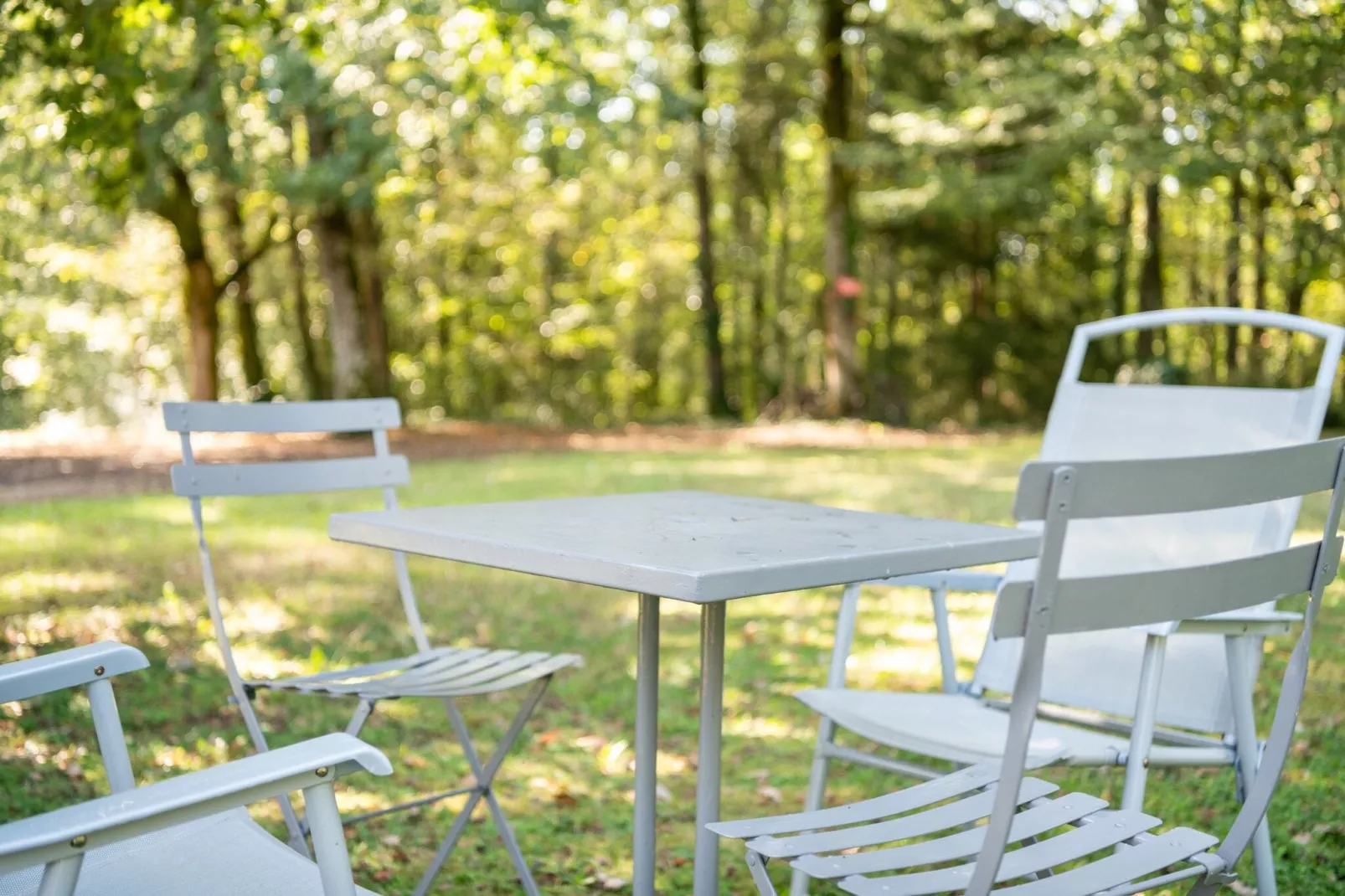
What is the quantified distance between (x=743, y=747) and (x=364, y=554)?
398cm

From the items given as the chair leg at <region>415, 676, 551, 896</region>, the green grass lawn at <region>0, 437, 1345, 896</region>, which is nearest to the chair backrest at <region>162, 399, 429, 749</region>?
the chair leg at <region>415, 676, 551, 896</region>

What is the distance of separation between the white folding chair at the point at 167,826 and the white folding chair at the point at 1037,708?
0.64m

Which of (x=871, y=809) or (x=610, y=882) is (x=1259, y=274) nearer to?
(x=610, y=882)

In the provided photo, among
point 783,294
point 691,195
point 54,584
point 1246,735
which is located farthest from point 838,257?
point 1246,735

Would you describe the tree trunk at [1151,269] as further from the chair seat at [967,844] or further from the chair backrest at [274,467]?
the chair seat at [967,844]

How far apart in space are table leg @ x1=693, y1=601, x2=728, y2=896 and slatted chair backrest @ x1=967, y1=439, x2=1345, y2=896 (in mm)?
728

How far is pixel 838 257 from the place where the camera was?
19.2m

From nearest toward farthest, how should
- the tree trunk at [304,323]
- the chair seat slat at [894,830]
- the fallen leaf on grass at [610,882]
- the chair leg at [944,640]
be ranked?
the chair seat slat at [894,830], the chair leg at [944,640], the fallen leaf on grass at [610,882], the tree trunk at [304,323]

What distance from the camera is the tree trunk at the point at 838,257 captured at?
19.0m

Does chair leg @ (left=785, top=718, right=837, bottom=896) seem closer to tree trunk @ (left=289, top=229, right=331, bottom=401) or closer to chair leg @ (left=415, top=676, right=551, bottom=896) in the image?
chair leg @ (left=415, top=676, right=551, bottom=896)

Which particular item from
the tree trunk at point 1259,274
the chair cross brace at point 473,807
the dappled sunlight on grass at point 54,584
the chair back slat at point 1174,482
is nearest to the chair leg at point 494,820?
the chair cross brace at point 473,807

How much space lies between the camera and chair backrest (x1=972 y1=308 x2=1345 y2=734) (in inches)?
121

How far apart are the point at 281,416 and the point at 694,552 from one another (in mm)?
1598

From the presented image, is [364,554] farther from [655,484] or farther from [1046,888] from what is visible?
[1046,888]
